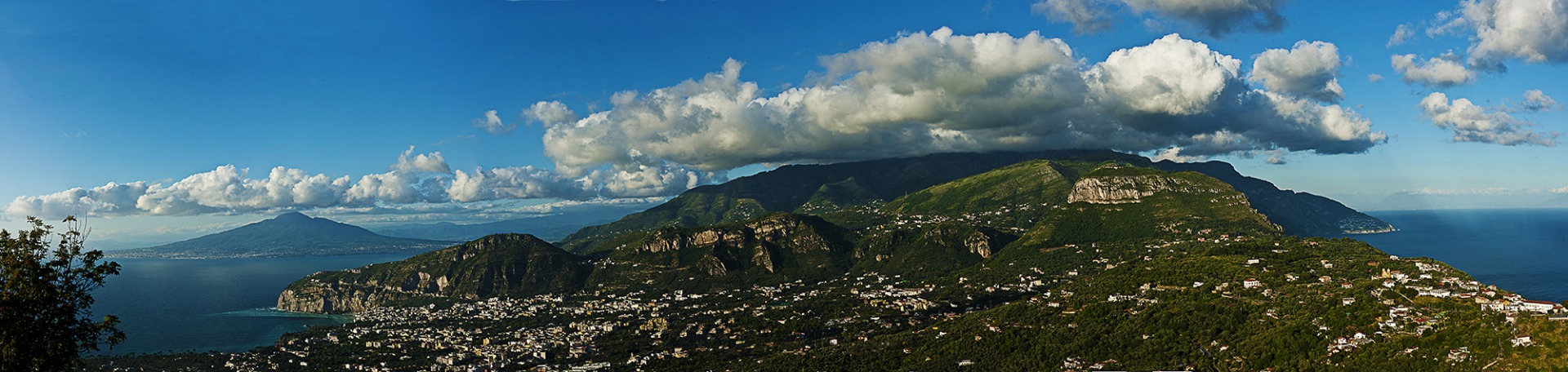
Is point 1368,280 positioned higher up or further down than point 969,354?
higher up

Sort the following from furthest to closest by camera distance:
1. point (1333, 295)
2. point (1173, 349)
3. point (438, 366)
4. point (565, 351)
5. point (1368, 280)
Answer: point (565, 351)
point (438, 366)
point (1368, 280)
point (1333, 295)
point (1173, 349)

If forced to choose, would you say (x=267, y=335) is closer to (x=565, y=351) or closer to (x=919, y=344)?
(x=565, y=351)

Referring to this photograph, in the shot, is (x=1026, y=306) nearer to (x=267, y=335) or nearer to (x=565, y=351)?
(x=565, y=351)

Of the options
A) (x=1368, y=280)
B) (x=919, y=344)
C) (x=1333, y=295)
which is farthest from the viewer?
(x=919, y=344)

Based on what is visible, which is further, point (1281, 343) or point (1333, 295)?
point (1333, 295)

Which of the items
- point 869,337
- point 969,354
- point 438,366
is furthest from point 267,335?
point 969,354

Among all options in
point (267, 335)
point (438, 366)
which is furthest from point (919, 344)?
point (267, 335)
